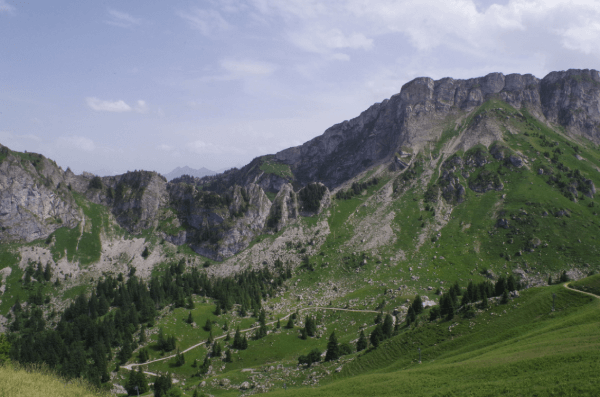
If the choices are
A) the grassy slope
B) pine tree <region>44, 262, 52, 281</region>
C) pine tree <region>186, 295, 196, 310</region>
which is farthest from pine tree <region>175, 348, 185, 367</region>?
pine tree <region>44, 262, 52, 281</region>

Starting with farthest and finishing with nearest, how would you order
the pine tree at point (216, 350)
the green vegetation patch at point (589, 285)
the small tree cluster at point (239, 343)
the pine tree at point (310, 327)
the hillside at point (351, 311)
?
Result: the pine tree at point (310, 327)
the small tree cluster at point (239, 343)
the pine tree at point (216, 350)
the green vegetation patch at point (589, 285)
the hillside at point (351, 311)

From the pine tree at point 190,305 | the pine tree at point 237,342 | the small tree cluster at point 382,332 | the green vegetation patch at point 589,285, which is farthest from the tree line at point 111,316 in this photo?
the green vegetation patch at point 589,285

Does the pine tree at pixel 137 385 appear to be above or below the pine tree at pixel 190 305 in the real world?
below

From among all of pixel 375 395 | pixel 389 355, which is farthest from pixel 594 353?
pixel 389 355

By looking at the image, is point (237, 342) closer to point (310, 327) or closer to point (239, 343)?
point (239, 343)

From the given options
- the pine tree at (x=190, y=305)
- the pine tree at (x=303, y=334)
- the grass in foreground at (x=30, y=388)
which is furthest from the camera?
the pine tree at (x=190, y=305)

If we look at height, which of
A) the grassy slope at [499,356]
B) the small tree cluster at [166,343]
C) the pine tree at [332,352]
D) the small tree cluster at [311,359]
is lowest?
the small tree cluster at [166,343]

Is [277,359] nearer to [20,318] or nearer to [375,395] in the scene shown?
[375,395]

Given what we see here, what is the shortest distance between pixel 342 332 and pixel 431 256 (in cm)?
8026

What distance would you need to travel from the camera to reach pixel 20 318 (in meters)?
154

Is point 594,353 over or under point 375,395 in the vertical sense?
over

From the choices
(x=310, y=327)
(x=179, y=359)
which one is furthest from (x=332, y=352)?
(x=179, y=359)

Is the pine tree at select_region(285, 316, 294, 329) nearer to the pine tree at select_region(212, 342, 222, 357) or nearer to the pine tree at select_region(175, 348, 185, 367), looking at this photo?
the pine tree at select_region(212, 342, 222, 357)

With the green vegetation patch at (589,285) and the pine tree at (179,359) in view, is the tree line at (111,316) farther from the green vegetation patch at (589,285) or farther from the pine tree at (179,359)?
the green vegetation patch at (589,285)
